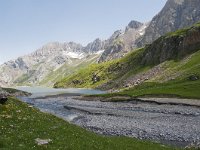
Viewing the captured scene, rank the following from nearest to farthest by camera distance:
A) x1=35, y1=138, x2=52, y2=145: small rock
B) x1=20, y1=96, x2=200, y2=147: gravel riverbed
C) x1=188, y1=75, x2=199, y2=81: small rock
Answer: x1=35, y1=138, x2=52, y2=145: small rock
x1=20, y1=96, x2=200, y2=147: gravel riverbed
x1=188, y1=75, x2=199, y2=81: small rock

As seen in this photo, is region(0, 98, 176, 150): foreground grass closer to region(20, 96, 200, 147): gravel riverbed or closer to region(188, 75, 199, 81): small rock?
region(20, 96, 200, 147): gravel riverbed

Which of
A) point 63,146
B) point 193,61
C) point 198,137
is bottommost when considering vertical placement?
point 198,137

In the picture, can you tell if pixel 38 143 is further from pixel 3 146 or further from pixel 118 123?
pixel 118 123

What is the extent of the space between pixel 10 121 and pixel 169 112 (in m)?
59.7

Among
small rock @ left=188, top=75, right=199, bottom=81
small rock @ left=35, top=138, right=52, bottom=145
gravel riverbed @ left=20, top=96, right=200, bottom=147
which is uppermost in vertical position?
small rock @ left=188, top=75, right=199, bottom=81

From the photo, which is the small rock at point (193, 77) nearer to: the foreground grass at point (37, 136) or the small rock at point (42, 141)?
the foreground grass at point (37, 136)

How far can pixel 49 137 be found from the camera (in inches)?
1300

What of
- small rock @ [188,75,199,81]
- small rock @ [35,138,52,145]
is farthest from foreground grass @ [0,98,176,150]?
small rock @ [188,75,199,81]

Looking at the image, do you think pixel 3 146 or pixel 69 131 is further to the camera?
pixel 69 131

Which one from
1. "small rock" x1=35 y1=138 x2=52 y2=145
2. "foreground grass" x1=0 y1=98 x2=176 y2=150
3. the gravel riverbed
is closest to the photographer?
"foreground grass" x1=0 y1=98 x2=176 y2=150

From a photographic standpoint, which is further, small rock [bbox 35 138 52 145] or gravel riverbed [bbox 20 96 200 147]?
gravel riverbed [bbox 20 96 200 147]

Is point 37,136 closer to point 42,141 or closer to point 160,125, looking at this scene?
point 42,141

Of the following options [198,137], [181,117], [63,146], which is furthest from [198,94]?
[63,146]

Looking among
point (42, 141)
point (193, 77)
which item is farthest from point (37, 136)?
point (193, 77)
